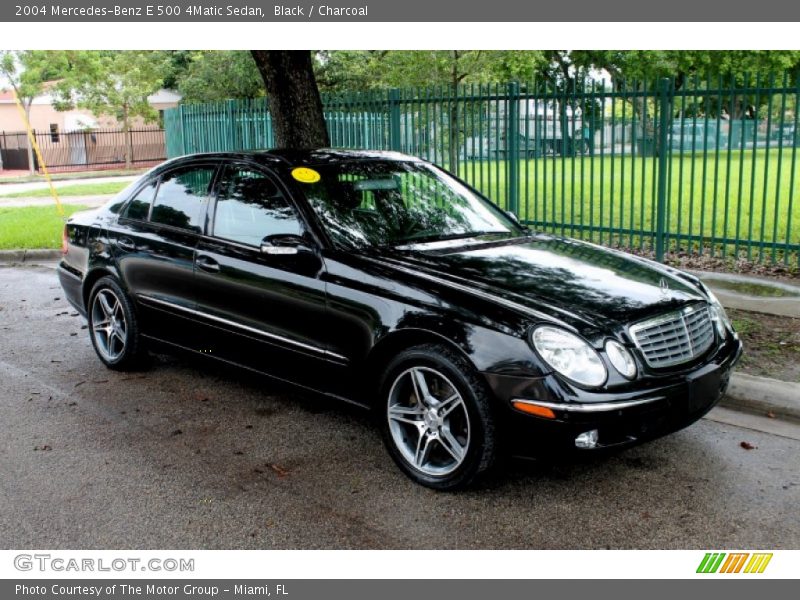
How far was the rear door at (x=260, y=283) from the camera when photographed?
486cm

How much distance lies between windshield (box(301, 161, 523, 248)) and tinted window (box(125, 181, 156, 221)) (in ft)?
5.09

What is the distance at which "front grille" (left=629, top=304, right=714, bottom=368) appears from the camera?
410 centimetres

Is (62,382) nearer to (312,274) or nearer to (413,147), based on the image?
(312,274)

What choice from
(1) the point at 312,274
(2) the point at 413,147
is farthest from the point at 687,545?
(2) the point at 413,147

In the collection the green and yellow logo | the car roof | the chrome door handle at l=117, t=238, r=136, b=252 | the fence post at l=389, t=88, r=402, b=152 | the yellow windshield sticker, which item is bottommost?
the green and yellow logo

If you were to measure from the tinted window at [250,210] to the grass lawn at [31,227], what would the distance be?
306 inches

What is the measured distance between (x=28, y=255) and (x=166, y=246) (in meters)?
7.26

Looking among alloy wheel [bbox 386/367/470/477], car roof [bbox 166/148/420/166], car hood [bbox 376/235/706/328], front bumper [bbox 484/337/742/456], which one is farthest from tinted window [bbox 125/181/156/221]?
front bumper [bbox 484/337/742/456]

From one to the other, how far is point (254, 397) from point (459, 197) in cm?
194

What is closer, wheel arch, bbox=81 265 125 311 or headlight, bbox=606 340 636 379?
headlight, bbox=606 340 636 379

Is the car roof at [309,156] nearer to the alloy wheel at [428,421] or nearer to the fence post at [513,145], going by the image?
the alloy wheel at [428,421]

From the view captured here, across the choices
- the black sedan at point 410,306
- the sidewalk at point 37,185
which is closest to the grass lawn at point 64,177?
the sidewalk at point 37,185

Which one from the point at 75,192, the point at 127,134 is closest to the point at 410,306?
the point at 75,192

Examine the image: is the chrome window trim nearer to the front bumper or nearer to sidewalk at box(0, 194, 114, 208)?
the front bumper
